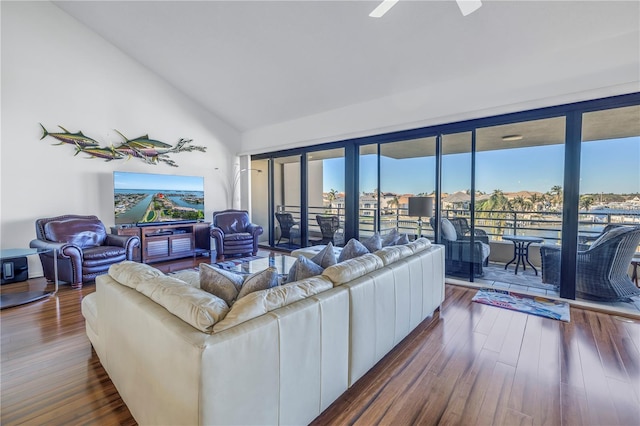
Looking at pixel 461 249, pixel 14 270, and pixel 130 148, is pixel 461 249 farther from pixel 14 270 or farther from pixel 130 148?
pixel 14 270

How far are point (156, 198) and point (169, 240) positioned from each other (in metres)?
0.84

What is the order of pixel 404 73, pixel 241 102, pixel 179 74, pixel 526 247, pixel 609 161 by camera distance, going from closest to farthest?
pixel 609 161 → pixel 404 73 → pixel 526 247 → pixel 179 74 → pixel 241 102

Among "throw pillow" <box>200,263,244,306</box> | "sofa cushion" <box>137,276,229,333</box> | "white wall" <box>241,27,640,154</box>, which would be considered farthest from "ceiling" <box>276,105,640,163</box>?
"sofa cushion" <box>137,276,229,333</box>

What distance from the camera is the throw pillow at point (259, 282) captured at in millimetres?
1589

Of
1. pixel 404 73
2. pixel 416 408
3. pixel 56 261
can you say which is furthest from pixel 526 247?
pixel 56 261

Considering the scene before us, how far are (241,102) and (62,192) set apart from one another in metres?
3.43

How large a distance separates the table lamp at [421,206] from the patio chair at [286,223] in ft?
10.0

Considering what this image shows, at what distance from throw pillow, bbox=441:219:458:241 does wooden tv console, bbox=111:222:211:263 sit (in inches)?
177

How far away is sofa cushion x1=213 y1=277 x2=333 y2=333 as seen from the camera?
125cm

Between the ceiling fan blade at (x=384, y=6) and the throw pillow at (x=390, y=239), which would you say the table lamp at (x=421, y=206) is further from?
the ceiling fan blade at (x=384, y=6)

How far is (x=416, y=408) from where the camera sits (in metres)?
1.74

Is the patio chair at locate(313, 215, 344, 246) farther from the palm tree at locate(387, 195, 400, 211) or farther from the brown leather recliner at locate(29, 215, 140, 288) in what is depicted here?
the brown leather recliner at locate(29, 215, 140, 288)

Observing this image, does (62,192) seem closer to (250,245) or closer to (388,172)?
(250,245)

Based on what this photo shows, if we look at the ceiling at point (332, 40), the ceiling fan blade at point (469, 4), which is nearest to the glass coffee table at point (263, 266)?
the ceiling at point (332, 40)
